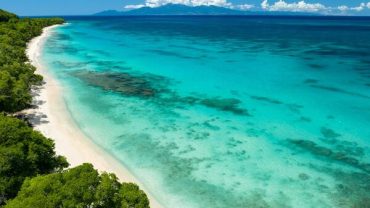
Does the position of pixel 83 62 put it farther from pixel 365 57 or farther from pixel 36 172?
pixel 365 57

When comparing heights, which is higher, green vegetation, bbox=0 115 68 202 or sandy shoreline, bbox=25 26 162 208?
green vegetation, bbox=0 115 68 202

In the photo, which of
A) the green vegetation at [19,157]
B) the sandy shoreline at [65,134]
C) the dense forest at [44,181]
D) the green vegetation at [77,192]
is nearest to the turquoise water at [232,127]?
the sandy shoreline at [65,134]

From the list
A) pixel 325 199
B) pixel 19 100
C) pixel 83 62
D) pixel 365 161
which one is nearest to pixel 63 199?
pixel 325 199

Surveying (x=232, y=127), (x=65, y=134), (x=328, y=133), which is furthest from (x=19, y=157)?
(x=328, y=133)

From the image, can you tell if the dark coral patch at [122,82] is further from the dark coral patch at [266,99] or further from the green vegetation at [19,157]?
the green vegetation at [19,157]

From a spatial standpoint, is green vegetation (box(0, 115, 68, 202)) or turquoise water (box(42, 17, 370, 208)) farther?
turquoise water (box(42, 17, 370, 208))

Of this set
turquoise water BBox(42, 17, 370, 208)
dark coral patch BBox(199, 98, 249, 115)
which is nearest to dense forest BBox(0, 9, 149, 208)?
turquoise water BBox(42, 17, 370, 208)

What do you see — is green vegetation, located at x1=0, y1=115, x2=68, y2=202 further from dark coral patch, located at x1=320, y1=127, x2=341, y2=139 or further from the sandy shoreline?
dark coral patch, located at x1=320, y1=127, x2=341, y2=139

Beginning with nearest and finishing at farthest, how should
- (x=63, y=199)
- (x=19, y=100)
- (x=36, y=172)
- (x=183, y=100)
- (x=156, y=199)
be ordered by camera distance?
(x=63, y=199) < (x=36, y=172) < (x=156, y=199) < (x=19, y=100) < (x=183, y=100)
